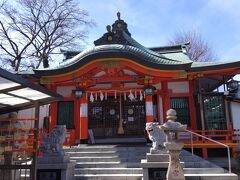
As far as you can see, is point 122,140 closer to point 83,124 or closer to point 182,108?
point 83,124

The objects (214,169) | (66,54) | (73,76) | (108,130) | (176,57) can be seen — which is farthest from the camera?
(66,54)

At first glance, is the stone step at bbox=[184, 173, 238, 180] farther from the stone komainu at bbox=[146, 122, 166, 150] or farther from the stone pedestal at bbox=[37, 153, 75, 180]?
the stone pedestal at bbox=[37, 153, 75, 180]

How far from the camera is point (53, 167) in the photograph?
26.3ft

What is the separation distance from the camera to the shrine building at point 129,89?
12062 millimetres

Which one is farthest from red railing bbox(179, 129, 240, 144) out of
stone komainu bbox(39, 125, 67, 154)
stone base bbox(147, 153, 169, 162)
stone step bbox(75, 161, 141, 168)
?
stone komainu bbox(39, 125, 67, 154)

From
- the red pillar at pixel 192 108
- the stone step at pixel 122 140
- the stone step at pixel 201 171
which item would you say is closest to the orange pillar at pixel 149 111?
the stone step at pixel 122 140

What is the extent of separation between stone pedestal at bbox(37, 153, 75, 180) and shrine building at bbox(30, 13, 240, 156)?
414 cm

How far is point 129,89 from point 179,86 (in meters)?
2.73

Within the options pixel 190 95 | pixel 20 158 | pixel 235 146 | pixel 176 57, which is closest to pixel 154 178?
pixel 20 158

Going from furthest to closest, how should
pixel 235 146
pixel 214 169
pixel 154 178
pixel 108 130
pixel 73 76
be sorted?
pixel 108 130, pixel 73 76, pixel 235 146, pixel 214 169, pixel 154 178

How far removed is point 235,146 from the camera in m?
11.8

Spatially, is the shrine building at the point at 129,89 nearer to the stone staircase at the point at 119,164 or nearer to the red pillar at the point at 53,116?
the red pillar at the point at 53,116

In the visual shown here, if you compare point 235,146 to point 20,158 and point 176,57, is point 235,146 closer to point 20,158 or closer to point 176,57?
point 176,57

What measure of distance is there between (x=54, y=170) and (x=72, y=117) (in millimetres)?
6056
